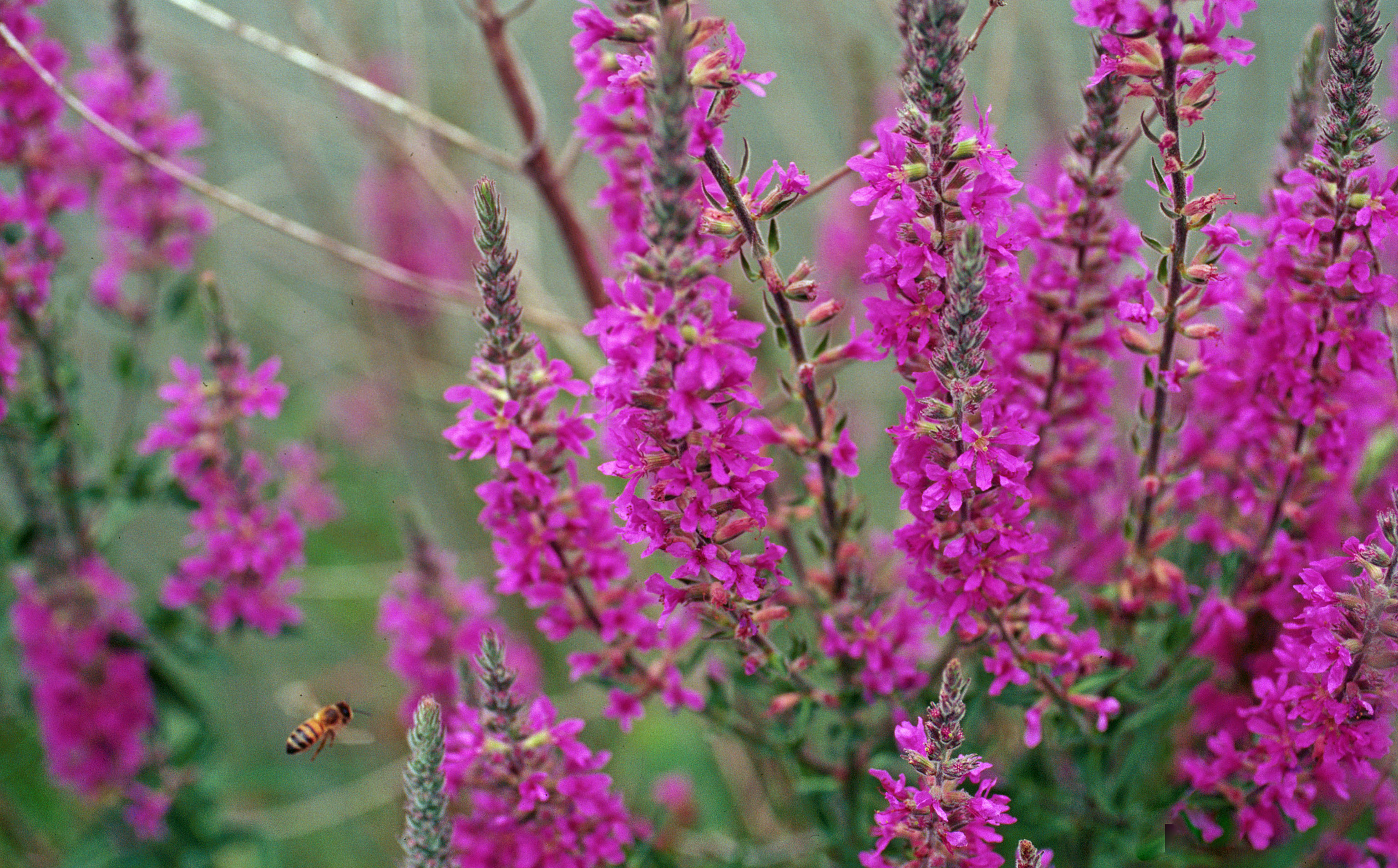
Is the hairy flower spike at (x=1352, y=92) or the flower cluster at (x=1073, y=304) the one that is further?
the flower cluster at (x=1073, y=304)

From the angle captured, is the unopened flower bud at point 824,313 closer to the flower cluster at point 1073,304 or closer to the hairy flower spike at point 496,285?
the flower cluster at point 1073,304

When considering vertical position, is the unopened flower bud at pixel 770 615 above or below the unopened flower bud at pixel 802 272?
below

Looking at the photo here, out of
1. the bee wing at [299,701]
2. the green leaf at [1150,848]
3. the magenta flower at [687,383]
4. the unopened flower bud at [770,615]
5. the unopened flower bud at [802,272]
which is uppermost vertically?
the unopened flower bud at [802,272]

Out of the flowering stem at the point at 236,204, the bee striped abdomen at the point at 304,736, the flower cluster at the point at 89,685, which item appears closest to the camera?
the bee striped abdomen at the point at 304,736

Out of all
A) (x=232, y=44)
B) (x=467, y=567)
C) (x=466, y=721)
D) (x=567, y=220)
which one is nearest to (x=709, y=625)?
(x=466, y=721)

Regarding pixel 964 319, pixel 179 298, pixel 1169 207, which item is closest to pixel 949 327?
pixel 964 319

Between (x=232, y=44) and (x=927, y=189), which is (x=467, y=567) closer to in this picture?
(x=232, y=44)

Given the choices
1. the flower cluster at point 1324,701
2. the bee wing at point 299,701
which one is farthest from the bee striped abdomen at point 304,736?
the flower cluster at point 1324,701

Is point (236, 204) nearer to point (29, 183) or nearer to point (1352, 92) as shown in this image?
point (29, 183)
